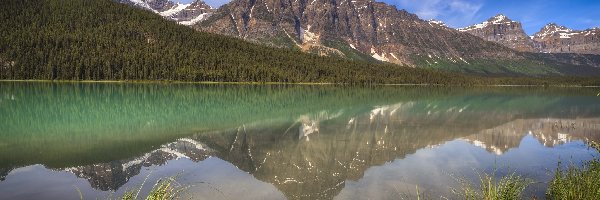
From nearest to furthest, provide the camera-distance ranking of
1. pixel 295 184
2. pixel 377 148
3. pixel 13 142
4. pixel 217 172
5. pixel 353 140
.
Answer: pixel 295 184
pixel 217 172
pixel 13 142
pixel 377 148
pixel 353 140

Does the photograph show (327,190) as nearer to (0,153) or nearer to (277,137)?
(277,137)

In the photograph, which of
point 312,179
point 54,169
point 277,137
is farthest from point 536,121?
point 54,169

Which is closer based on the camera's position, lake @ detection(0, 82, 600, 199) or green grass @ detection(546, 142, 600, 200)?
green grass @ detection(546, 142, 600, 200)

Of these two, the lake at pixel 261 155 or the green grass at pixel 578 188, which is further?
the lake at pixel 261 155

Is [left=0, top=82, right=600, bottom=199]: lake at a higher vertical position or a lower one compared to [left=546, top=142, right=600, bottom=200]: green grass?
lower

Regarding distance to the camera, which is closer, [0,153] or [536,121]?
[0,153]

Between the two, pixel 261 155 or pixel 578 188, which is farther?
pixel 261 155

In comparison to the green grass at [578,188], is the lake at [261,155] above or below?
below

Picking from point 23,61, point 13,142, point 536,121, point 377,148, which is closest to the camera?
point 13,142

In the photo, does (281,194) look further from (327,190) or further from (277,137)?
(277,137)

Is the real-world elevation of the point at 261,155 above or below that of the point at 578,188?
below

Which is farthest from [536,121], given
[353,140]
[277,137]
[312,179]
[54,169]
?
[54,169]

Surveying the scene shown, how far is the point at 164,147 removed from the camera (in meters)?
25.2

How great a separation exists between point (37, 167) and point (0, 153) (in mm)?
3801
